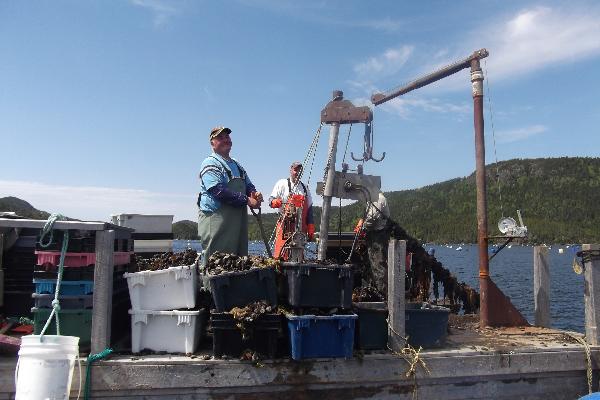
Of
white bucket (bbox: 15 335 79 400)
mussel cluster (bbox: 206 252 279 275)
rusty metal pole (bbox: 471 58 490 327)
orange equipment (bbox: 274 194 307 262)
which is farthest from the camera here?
rusty metal pole (bbox: 471 58 490 327)

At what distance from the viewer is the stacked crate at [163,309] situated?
5.46 meters

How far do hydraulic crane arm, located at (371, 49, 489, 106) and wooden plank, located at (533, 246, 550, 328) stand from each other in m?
3.31

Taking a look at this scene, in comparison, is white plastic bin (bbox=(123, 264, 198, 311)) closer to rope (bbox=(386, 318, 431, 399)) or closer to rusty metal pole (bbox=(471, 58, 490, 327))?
rope (bbox=(386, 318, 431, 399))

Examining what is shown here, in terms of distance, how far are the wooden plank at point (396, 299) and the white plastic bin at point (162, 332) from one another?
2284 millimetres

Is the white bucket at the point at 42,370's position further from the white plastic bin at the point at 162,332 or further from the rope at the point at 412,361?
the rope at the point at 412,361

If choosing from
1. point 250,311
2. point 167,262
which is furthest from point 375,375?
point 167,262

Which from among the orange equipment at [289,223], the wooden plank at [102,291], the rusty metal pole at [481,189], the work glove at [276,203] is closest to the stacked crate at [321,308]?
the orange equipment at [289,223]

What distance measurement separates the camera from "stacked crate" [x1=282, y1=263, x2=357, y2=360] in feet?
17.7

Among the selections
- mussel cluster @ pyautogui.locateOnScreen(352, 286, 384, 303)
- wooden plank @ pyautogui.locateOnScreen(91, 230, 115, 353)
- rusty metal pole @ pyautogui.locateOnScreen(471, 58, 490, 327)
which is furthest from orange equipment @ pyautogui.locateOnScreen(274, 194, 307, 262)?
rusty metal pole @ pyautogui.locateOnScreen(471, 58, 490, 327)

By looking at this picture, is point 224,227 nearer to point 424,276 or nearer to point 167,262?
point 167,262

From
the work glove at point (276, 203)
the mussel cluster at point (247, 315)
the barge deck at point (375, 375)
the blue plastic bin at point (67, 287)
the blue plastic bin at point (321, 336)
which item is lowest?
the barge deck at point (375, 375)

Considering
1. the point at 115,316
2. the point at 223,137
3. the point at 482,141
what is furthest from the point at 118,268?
the point at 482,141

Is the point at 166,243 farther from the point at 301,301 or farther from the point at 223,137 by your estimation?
the point at 301,301

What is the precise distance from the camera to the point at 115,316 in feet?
20.1
